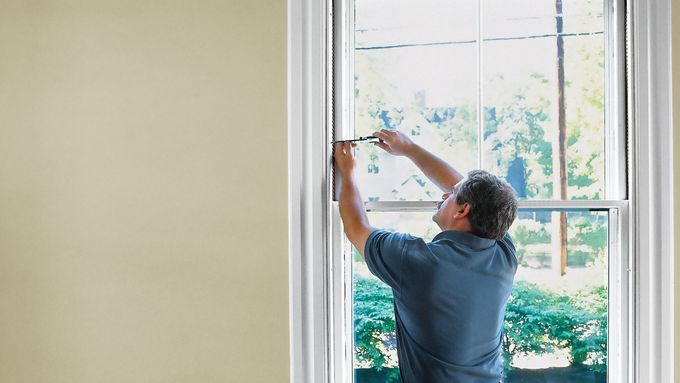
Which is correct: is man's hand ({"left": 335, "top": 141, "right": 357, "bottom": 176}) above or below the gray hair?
above

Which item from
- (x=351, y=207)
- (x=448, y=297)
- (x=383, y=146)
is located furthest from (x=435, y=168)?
(x=448, y=297)

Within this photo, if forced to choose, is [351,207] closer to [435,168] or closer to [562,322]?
[435,168]

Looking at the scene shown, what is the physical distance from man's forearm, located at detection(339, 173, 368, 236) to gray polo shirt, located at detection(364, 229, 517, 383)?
0.07m

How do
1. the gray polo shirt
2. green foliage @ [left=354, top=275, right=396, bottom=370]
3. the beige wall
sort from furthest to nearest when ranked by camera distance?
green foliage @ [left=354, top=275, right=396, bottom=370] < the beige wall < the gray polo shirt

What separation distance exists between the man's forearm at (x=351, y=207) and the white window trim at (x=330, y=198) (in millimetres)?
59

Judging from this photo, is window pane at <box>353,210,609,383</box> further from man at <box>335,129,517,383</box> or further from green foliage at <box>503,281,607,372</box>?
man at <box>335,129,517,383</box>

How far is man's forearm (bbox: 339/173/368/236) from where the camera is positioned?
59.5 inches

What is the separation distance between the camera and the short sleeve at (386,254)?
142cm

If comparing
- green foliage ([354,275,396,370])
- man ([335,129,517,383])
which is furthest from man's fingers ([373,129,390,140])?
green foliage ([354,275,396,370])

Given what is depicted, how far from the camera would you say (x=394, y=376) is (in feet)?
5.44

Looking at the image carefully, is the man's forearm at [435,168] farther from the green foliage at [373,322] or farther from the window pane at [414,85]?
the green foliage at [373,322]

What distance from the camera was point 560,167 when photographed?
5.20 ft

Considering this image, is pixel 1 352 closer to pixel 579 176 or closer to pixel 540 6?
pixel 579 176

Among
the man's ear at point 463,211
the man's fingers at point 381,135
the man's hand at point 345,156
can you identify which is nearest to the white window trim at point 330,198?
the man's hand at point 345,156
